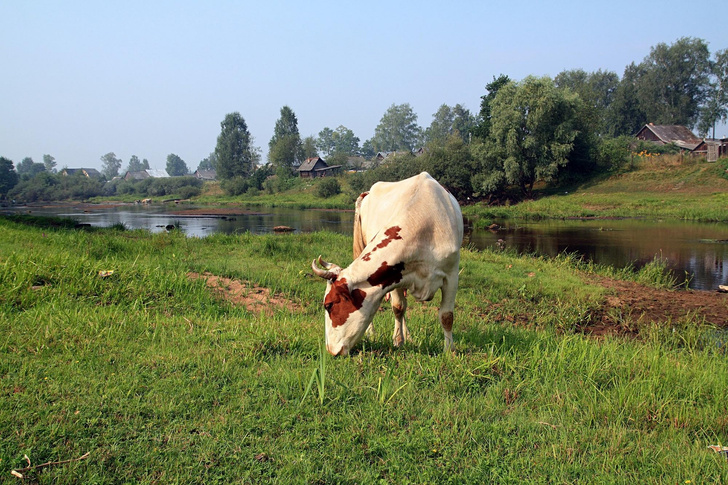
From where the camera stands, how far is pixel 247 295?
8797 millimetres

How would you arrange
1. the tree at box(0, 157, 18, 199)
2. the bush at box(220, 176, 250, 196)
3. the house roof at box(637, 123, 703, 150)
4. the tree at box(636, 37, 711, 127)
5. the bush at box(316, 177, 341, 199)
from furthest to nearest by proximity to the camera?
the tree at box(0, 157, 18, 199), the bush at box(220, 176, 250, 196), the tree at box(636, 37, 711, 127), the bush at box(316, 177, 341, 199), the house roof at box(637, 123, 703, 150)

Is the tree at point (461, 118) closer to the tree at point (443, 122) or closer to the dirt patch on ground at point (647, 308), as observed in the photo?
the tree at point (443, 122)

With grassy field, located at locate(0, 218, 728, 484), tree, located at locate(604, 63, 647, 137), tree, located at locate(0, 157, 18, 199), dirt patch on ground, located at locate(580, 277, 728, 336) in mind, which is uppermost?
tree, located at locate(604, 63, 647, 137)

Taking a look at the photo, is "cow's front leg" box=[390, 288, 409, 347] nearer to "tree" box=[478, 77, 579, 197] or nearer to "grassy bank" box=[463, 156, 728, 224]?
"grassy bank" box=[463, 156, 728, 224]

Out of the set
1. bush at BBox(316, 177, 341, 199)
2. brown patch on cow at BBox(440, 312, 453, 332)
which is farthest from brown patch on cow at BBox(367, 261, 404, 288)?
bush at BBox(316, 177, 341, 199)

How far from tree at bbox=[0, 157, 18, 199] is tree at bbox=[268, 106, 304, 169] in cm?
4058

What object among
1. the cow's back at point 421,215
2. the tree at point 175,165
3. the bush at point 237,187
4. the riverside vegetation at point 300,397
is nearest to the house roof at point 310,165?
the bush at point 237,187

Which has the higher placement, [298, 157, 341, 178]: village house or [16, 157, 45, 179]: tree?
[16, 157, 45, 179]: tree

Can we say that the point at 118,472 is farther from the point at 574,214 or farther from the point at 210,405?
the point at 574,214

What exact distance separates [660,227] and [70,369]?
28576 mm

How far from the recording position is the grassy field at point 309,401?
3416 millimetres

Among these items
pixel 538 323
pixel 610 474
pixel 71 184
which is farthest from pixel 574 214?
pixel 71 184

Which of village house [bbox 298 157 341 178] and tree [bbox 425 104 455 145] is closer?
village house [bbox 298 157 341 178]

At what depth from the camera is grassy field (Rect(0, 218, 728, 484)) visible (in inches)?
134
